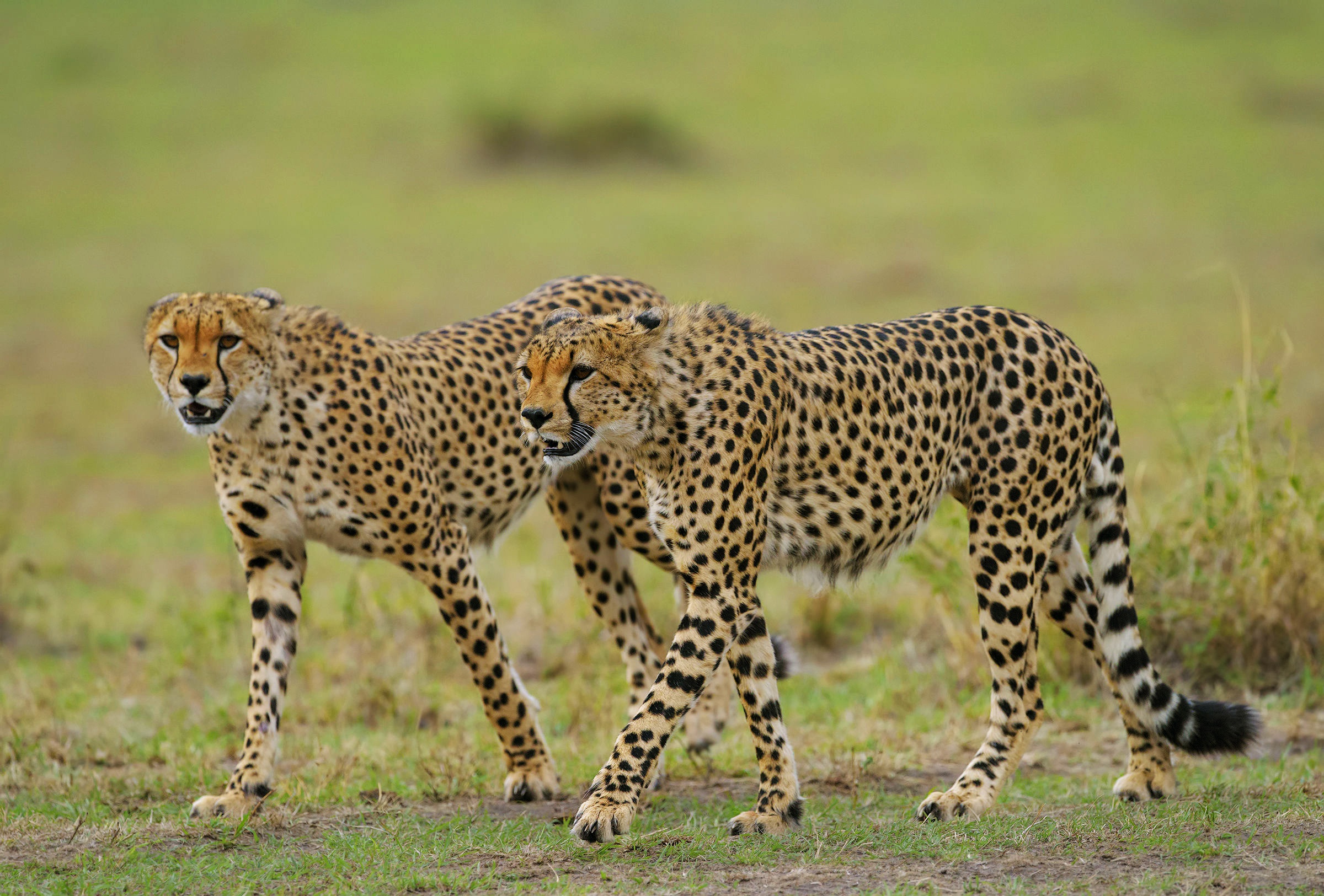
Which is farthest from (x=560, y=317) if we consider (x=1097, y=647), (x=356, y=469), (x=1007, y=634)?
(x=1097, y=647)

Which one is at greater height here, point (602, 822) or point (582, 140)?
point (582, 140)

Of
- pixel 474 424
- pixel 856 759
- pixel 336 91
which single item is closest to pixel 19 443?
pixel 474 424

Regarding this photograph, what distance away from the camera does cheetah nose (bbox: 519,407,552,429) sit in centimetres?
402

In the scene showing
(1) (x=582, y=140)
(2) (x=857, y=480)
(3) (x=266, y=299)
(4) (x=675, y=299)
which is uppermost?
(1) (x=582, y=140)

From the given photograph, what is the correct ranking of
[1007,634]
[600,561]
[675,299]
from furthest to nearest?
[675,299], [600,561], [1007,634]

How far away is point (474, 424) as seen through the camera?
5.12 m

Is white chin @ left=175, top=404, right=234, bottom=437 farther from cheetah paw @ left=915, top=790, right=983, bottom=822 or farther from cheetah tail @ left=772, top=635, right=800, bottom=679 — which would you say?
cheetah paw @ left=915, top=790, right=983, bottom=822

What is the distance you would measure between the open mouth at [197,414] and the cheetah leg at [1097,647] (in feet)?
8.34

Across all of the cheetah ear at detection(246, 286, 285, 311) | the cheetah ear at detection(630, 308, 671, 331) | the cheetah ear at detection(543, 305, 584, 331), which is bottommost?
the cheetah ear at detection(630, 308, 671, 331)

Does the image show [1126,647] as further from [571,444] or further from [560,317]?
[560,317]

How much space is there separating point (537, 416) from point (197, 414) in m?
1.08

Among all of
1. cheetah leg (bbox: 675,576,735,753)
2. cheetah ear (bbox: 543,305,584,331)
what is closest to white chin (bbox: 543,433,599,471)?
cheetah ear (bbox: 543,305,584,331)

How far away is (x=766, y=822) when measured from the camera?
4137mm

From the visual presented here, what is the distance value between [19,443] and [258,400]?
7149mm
